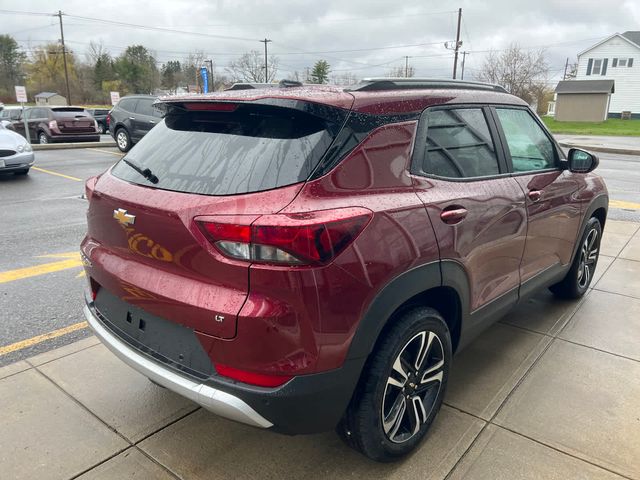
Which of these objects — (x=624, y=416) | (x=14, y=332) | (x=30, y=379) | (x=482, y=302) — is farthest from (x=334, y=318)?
(x=14, y=332)

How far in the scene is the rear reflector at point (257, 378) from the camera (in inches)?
73.9

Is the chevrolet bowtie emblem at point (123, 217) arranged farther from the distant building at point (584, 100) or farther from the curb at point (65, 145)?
the distant building at point (584, 100)

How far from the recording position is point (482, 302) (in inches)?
111

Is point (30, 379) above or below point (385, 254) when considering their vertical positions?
below

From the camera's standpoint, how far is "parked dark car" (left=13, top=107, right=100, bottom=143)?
18.1m

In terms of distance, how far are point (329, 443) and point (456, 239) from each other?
47.6 inches

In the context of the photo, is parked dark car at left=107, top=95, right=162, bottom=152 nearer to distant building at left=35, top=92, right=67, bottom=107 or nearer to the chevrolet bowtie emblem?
the chevrolet bowtie emblem

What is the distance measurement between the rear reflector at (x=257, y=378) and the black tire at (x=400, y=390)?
1.38 ft

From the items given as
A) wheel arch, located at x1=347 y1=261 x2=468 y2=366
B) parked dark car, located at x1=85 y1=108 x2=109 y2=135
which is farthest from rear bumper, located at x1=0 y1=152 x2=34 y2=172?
parked dark car, located at x1=85 y1=108 x2=109 y2=135

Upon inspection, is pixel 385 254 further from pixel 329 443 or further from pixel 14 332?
pixel 14 332

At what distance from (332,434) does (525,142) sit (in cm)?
230

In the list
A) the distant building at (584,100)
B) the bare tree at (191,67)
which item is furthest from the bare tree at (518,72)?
the bare tree at (191,67)

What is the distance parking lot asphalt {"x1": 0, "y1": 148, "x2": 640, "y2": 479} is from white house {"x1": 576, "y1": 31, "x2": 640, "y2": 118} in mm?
58678

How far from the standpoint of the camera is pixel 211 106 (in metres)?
2.30
